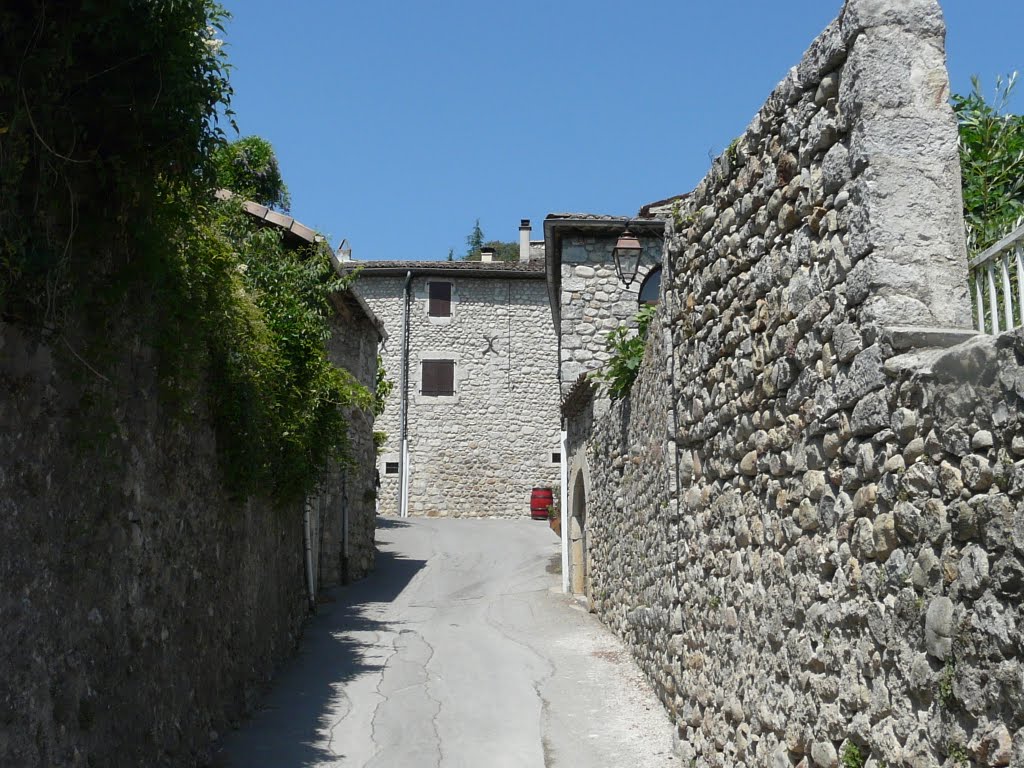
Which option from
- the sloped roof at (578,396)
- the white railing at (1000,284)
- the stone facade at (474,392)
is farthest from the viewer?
the stone facade at (474,392)

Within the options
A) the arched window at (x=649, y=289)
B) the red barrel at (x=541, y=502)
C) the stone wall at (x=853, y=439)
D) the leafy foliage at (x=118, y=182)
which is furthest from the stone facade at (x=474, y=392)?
the stone wall at (x=853, y=439)

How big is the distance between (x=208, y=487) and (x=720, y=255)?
371 cm

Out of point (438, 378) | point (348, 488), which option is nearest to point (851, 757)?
point (348, 488)

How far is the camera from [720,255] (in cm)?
514

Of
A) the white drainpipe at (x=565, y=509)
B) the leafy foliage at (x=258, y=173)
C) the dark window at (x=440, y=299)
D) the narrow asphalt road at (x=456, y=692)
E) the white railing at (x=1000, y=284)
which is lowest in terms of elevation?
the narrow asphalt road at (x=456, y=692)

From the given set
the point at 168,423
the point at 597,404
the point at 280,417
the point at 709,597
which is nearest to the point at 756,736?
the point at 709,597

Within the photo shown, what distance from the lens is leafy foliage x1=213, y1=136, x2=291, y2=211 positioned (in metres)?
11.5

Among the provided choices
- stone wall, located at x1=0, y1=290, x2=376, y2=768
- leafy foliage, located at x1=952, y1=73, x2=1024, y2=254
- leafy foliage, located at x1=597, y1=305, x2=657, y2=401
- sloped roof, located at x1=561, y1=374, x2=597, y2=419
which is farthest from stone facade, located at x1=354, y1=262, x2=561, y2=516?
leafy foliage, located at x1=952, y1=73, x2=1024, y2=254

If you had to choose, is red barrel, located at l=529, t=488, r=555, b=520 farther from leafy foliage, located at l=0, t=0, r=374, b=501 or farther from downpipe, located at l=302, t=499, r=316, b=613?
leafy foliage, located at l=0, t=0, r=374, b=501

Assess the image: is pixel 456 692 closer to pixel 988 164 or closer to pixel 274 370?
pixel 274 370

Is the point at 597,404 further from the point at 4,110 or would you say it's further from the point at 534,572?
the point at 4,110

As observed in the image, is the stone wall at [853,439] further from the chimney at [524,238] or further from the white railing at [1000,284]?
the chimney at [524,238]

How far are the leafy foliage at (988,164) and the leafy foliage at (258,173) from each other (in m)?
8.16

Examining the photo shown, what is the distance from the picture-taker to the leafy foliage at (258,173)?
1154cm
